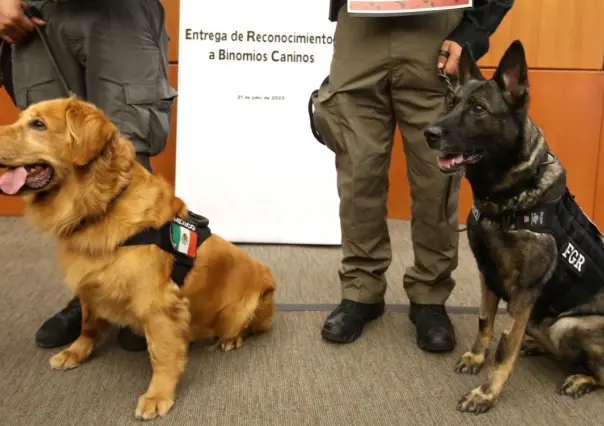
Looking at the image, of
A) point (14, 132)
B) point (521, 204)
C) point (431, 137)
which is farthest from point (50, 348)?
point (521, 204)

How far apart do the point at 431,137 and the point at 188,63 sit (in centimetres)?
210

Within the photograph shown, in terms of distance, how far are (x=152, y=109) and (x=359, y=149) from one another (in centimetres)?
78

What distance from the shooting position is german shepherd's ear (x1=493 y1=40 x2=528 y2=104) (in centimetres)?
167

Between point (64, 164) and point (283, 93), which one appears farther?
point (283, 93)

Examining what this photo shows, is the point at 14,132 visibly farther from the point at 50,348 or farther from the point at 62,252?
the point at 50,348

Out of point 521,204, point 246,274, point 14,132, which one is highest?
point 14,132

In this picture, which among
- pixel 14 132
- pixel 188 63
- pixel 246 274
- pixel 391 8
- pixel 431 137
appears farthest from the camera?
pixel 188 63

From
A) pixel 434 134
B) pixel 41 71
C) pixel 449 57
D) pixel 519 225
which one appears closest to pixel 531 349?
pixel 519 225

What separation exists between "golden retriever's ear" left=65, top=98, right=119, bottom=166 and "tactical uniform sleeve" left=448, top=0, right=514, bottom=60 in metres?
1.24

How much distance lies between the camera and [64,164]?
1611 mm

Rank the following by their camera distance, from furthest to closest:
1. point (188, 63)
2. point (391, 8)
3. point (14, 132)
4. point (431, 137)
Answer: point (188, 63) < point (391, 8) < point (431, 137) < point (14, 132)

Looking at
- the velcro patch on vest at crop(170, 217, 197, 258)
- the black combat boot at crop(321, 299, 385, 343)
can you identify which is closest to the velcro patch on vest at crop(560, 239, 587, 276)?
the black combat boot at crop(321, 299, 385, 343)

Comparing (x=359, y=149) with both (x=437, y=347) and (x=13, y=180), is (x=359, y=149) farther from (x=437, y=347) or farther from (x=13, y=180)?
(x=13, y=180)

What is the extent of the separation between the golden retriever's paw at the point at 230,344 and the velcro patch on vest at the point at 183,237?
1.54 ft
